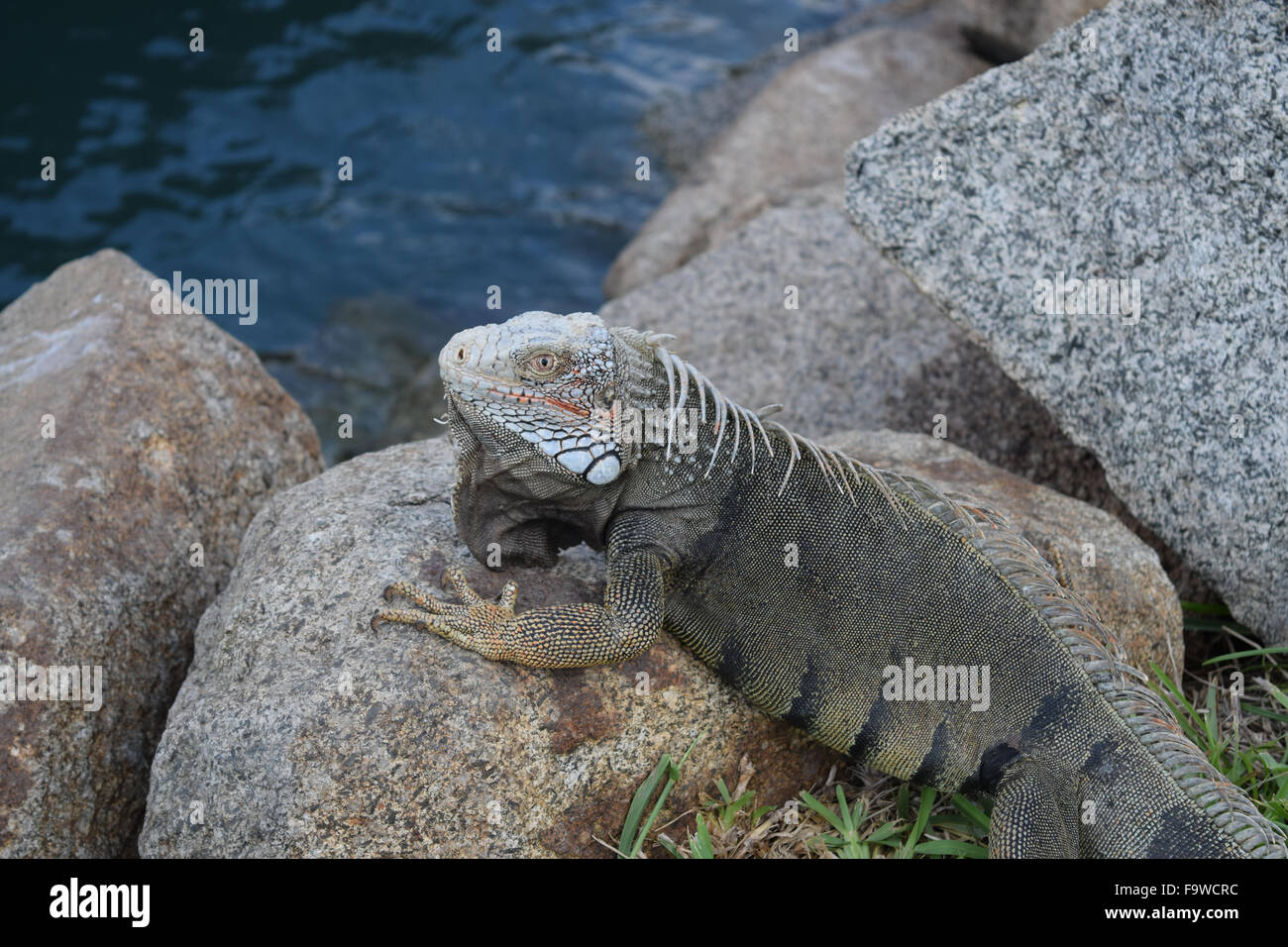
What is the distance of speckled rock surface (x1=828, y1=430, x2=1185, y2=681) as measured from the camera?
4941 millimetres

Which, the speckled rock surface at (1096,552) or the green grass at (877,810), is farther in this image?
the speckled rock surface at (1096,552)

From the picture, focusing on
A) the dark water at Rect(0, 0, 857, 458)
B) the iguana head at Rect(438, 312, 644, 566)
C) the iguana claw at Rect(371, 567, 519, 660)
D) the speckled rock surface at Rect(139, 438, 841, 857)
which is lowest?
the dark water at Rect(0, 0, 857, 458)

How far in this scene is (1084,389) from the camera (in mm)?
5242

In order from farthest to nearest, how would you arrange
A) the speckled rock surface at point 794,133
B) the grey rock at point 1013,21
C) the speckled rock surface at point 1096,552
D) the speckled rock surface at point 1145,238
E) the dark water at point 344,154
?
the dark water at point 344,154 → the grey rock at point 1013,21 → the speckled rock surface at point 794,133 → the speckled rock surface at point 1096,552 → the speckled rock surface at point 1145,238

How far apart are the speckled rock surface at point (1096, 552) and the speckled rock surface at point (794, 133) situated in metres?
4.30

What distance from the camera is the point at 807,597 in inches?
167

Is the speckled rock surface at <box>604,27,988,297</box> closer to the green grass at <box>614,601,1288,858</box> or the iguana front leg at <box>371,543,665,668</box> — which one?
the green grass at <box>614,601,1288,858</box>

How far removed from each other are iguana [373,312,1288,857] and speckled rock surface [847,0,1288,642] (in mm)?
1109

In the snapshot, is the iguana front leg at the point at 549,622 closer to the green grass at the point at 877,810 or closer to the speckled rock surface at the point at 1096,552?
the green grass at the point at 877,810

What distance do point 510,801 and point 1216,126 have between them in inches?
150

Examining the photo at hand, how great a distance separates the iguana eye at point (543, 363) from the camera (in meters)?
3.96

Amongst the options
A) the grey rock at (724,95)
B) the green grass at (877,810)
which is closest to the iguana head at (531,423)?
the green grass at (877,810)

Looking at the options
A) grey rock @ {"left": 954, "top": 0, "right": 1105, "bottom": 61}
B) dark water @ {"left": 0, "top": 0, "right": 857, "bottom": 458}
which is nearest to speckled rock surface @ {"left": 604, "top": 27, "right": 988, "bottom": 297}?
grey rock @ {"left": 954, "top": 0, "right": 1105, "bottom": 61}

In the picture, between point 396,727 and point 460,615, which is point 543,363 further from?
point 396,727
